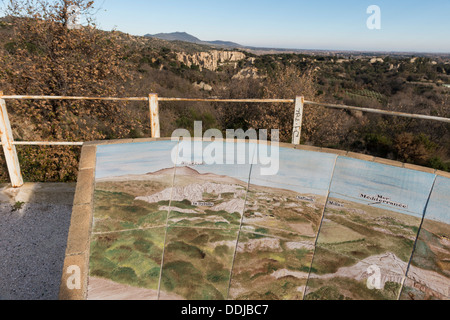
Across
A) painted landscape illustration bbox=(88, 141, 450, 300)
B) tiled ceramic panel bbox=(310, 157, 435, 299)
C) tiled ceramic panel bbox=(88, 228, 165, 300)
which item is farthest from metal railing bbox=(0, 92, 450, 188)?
tiled ceramic panel bbox=(88, 228, 165, 300)

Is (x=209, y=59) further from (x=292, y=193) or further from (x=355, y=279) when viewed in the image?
(x=355, y=279)

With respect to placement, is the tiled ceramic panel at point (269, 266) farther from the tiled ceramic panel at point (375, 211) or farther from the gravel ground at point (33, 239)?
the gravel ground at point (33, 239)

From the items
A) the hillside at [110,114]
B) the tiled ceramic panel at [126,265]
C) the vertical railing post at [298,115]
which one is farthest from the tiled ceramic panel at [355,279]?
the hillside at [110,114]

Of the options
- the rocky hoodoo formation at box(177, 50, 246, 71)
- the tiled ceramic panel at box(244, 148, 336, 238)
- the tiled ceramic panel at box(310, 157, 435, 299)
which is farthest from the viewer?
the rocky hoodoo formation at box(177, 50, 246, 71)

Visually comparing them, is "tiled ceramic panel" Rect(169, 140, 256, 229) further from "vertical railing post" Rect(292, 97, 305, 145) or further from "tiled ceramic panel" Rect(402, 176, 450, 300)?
"tiled ceramic panel" Rect(402, 176, 450, 300)

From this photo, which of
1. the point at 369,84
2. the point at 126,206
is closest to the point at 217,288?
the point at 126,206

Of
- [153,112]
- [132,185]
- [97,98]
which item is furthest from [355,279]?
[97,98]

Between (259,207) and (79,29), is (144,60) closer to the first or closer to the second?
(79,29)
